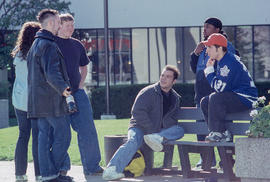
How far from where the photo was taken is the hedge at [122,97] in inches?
950

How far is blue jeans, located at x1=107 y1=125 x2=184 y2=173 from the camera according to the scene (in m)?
7.72

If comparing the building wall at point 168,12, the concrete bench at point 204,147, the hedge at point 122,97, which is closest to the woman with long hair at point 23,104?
the concrete bench at point 204,147

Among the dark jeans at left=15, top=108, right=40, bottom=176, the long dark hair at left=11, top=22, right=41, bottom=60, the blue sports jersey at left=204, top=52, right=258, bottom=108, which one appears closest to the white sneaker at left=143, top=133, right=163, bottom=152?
the blue sports jersey at left=204, top=52, right=258, bottom=108

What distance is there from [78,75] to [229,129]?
1898 millimetres

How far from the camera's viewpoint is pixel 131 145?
789cm

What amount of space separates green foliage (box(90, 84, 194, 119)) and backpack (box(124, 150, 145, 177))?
52.1ft

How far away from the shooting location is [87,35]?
26906 mm

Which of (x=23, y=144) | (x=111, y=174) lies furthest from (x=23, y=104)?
(x=111, y=174)

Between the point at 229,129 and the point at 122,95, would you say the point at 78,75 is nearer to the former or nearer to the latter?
the point at 229,129

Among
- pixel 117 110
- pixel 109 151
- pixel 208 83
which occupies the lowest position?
pixel 117 110

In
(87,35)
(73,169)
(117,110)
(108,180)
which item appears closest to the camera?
(108,180)

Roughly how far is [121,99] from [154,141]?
1636 cm

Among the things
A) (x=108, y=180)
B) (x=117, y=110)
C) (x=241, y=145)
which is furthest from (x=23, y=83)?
(x=117, y=110)

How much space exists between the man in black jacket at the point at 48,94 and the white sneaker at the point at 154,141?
39.6 inches
